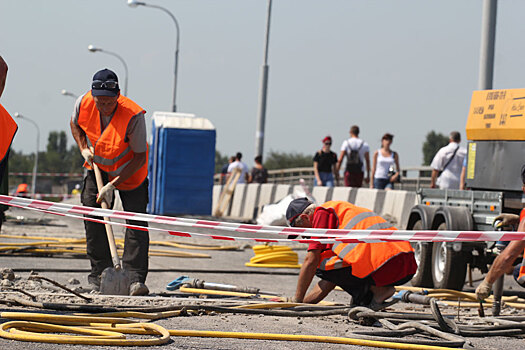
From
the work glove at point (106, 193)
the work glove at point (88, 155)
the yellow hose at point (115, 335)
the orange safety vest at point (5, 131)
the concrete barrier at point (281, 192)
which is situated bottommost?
the yellow hose at point (115, 335)

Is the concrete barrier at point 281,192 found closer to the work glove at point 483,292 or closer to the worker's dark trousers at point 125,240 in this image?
the worker's dark trousers at point 125,240

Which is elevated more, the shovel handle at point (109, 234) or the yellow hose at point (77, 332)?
the shovel handle at point (109, 234)

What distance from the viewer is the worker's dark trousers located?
8617 mm

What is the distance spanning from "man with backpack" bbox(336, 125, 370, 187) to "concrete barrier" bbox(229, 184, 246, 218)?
29.8 ft

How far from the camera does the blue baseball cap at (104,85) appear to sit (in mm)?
8336

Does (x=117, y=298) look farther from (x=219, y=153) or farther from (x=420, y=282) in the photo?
(x=219, y=153)

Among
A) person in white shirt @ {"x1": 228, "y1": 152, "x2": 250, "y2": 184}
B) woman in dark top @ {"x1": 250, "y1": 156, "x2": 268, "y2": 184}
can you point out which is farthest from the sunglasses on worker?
person in white shirt @ {"x1": 228, "y1": 152, "x2": 250, "y2": 184}

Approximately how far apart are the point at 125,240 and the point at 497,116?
15.1ft

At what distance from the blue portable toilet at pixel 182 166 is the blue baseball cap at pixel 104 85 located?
661 inches

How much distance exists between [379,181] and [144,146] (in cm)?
1016

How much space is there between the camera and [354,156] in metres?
19.3

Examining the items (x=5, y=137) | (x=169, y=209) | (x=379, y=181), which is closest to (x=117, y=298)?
(x=5, y=137)

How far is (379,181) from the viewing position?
18.2 metres

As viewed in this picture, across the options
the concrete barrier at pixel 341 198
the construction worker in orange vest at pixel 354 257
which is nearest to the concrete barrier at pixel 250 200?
the concrete barrier at pixel 341 198
